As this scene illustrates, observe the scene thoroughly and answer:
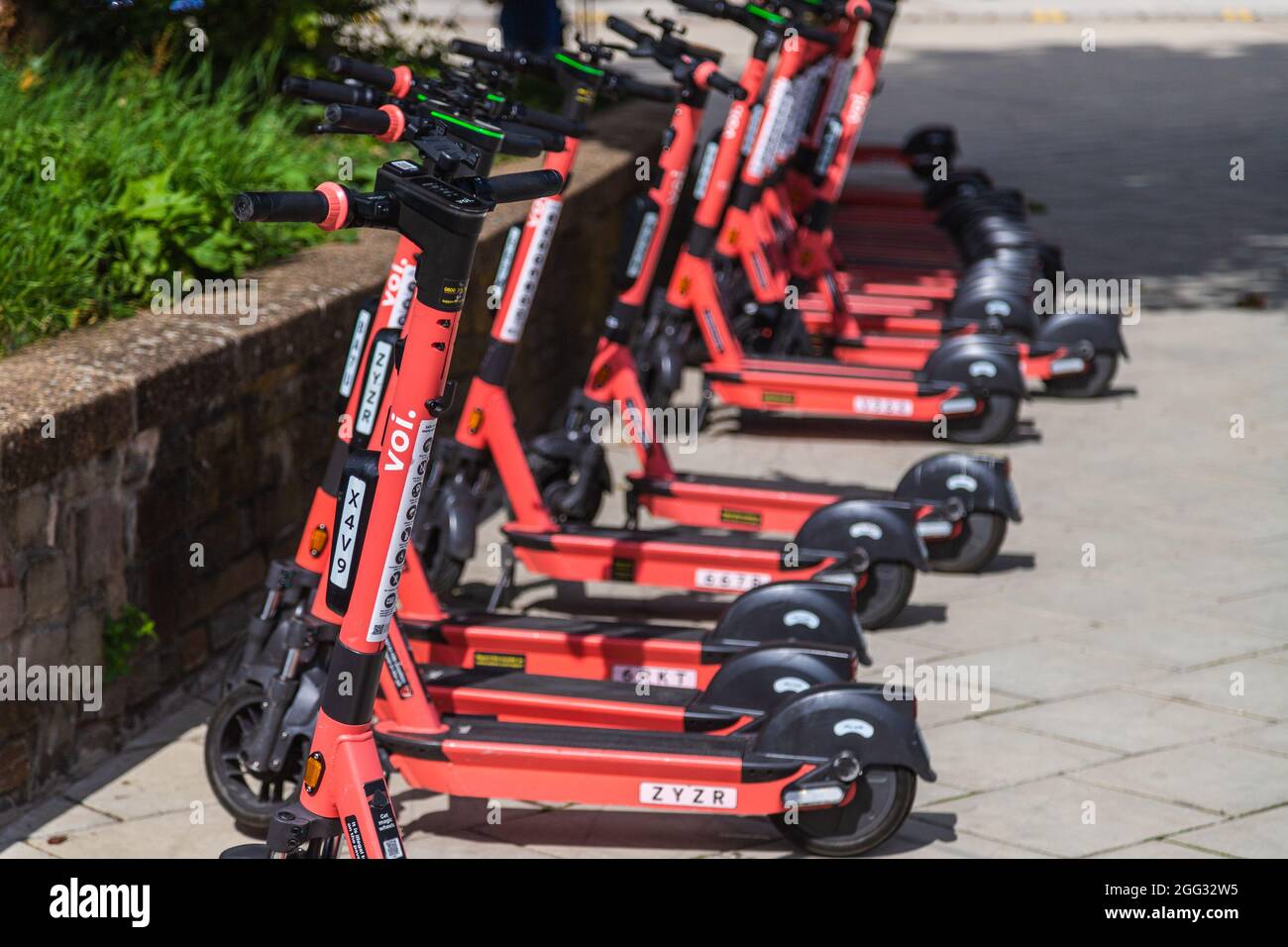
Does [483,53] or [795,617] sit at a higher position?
[483,53]

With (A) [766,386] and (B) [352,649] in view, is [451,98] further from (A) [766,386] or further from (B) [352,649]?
(A) [766,386]

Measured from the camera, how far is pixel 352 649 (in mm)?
3139

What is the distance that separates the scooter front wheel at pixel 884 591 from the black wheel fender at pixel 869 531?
0.04 m

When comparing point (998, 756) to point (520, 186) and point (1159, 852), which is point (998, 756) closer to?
point (1159, 852)

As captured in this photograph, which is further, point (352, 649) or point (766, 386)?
point (766, 386)

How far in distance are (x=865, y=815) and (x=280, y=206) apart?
1.95 metres

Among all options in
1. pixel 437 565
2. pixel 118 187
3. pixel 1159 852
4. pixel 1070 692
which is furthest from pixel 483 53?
pixel 1159 852

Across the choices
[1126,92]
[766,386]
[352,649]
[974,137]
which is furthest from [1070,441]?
[1126,92]

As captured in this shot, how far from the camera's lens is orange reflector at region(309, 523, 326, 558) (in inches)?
155

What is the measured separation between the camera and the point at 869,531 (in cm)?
523

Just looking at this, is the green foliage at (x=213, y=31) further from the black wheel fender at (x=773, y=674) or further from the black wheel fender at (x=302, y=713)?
the black wheel fender at (x=773, y=674)

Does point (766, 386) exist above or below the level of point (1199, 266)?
below

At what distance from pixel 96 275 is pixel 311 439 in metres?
0.76

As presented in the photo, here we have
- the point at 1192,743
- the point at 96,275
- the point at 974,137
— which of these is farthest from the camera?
the point at 974,137
